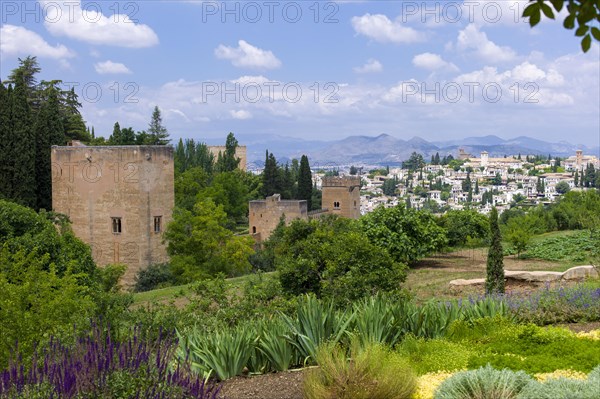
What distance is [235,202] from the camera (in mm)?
54062

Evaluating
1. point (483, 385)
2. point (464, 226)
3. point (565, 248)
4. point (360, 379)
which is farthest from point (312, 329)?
point (464, 226)

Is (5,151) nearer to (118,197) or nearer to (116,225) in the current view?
(118,197)

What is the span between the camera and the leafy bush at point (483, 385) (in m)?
4.90

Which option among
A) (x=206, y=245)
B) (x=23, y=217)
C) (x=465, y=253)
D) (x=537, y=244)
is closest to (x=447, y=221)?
(x=465, y=253)

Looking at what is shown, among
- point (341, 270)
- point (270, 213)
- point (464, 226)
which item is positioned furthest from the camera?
point (270, 213)

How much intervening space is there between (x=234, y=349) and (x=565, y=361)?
303cm

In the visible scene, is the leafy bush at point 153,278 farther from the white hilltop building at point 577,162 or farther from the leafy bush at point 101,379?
the white hilltop building at point 577,162

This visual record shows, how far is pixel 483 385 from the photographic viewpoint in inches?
195

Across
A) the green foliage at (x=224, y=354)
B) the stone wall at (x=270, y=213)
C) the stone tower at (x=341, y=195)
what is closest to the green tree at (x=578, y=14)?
the green foliage at (x=224, y=354)

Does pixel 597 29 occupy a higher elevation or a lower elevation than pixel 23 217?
higher

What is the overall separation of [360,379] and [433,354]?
155 cm

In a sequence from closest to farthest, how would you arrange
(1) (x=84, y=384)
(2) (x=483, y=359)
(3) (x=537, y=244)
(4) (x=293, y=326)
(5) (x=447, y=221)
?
(1) (x=84, y=384), (2) (x=483, y=359), (4) (x=293, y=326), (3) (x=537, y=244), (5) (x=447, y=221)

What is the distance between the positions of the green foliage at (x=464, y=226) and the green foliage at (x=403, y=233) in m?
3.55

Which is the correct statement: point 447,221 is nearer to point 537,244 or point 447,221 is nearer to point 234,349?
point 537,244
